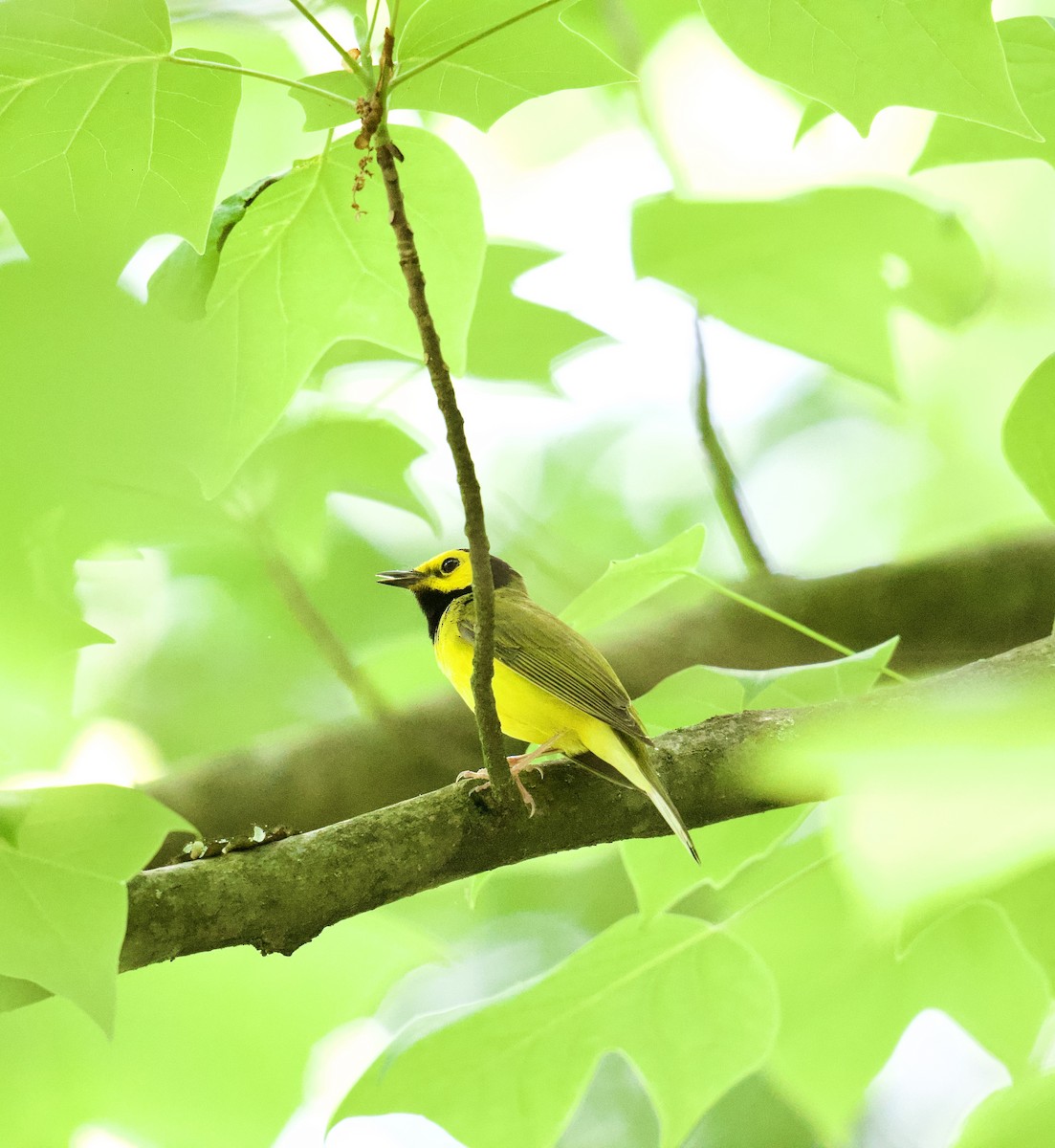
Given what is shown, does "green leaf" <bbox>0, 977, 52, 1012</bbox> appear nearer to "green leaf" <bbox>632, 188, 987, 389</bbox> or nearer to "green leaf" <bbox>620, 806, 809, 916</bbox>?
"green leaf" <bbox>620, 806, 809, 916</bbox>

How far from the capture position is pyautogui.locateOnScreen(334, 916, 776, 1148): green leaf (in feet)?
5.93

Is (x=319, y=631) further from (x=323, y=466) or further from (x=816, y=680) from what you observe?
(x=816, y=680)

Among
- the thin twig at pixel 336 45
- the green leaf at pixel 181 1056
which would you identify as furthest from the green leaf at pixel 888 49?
the green leaf at pixel 181 1056

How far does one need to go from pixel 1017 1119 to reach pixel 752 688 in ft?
3.16

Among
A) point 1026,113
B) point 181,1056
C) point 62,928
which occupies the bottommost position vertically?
point 181,1056

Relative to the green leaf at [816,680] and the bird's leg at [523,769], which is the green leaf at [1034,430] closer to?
the green leaf at [816,680]

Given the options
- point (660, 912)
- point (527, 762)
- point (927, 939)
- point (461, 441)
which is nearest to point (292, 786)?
point (527, 762)

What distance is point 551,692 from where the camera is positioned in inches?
94.5

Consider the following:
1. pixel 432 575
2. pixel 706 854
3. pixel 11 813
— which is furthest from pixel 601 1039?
pixel 432 575

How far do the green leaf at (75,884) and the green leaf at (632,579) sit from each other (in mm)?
839

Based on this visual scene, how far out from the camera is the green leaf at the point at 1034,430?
187cm

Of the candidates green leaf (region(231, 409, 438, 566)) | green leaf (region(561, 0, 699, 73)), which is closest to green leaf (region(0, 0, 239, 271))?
green leaf (region(561, 0, 699, 73))

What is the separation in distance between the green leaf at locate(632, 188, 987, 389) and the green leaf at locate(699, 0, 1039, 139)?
1.06 meters

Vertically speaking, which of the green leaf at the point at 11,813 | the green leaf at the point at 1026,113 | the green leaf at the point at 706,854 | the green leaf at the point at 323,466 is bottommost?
the green leaf at the point at 706,854
